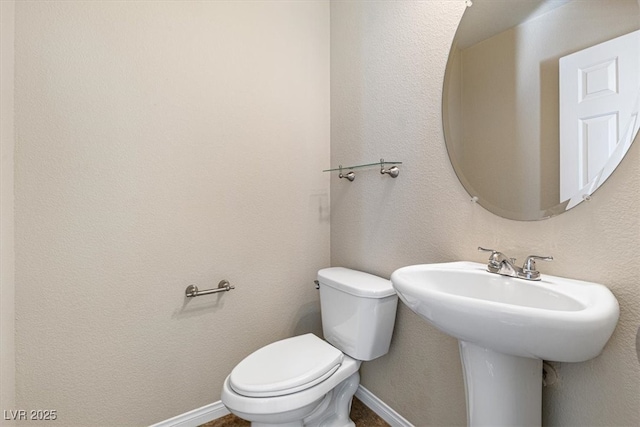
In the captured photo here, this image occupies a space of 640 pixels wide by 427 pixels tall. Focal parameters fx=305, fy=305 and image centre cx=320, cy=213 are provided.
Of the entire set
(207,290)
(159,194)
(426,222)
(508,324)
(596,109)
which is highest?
(596,109)

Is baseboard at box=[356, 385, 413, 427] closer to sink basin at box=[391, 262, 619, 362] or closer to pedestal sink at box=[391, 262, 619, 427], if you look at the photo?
pedestal sink at box=[391, 262, 619, 427]

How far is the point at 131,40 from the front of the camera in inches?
52.3

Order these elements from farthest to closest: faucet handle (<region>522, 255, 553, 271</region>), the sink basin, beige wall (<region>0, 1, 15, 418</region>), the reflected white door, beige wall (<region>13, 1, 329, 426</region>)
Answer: beige wall (<region>13, 1, 329, 426</region>) → beige wall (<region>0, 1, 15, 418</region>) → faucet handle (<region>522, 255, 553, 271</region>) → the reflected white door → the sink basin

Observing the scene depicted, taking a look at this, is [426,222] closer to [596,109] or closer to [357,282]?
[357,282]

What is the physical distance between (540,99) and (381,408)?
152cm

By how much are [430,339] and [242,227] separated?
1.04 m

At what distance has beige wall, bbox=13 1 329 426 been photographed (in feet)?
3.90

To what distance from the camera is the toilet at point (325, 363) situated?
1105mm

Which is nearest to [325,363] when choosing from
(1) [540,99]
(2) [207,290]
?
(2) [207,290]

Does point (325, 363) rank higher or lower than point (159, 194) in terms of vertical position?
lower

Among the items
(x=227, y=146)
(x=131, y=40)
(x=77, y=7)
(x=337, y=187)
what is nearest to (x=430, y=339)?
(x=337, y=187)

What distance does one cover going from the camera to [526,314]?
64 centimetres

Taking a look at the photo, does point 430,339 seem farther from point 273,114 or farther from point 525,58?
point 273,114

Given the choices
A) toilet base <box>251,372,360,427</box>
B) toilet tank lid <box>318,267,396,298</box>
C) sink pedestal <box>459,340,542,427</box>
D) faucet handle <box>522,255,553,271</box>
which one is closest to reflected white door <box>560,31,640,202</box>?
faucet handle <box>522,255,553,271</box>
